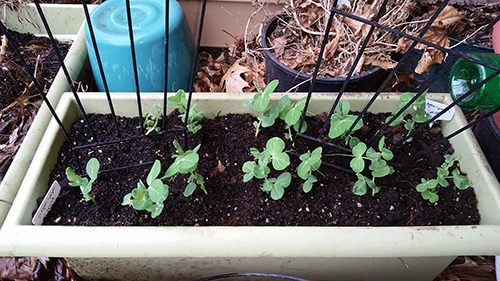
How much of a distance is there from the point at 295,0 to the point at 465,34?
0.67m

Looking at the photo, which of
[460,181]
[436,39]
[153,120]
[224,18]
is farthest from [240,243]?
[224,18]

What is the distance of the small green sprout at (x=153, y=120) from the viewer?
101 centimetres

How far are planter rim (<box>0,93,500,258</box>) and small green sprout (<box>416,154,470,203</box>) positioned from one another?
0.35 ft

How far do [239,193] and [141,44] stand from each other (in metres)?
0.62

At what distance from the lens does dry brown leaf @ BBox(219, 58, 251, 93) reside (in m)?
1.44

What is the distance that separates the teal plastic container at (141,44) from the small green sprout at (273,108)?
0.42 m

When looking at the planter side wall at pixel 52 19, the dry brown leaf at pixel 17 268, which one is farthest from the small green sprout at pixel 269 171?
the planter side wall at pixel 52 19

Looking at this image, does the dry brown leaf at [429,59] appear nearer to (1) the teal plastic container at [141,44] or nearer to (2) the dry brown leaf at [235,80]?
(2) the dry brown leaf at [235,80]

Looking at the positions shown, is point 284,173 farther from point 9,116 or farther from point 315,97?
point 9,116

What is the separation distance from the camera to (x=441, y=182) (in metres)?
0.93

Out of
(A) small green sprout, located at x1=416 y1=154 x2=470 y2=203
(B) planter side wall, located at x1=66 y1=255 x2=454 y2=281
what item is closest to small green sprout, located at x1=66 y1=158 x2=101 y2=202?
(B) planter side wall, located at x1=66 y1=255 x2=454 y2=281

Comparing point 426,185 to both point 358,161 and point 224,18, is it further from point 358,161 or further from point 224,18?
point 224,18

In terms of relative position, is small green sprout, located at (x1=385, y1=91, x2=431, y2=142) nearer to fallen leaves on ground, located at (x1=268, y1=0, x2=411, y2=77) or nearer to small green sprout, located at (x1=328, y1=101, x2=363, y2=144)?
small green sprout, located at (x1=328, y1=101, x2=363, y2=144)

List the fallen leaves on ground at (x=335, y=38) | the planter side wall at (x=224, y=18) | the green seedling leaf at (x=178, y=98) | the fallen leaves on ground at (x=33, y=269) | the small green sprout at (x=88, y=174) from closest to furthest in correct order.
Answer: the small green sprout at (x=88, y=174) → the green seedling leaf at (x=178, y=98) → the fallen leaves on ground at (x=33, y=269) → the fallen leaves on ground at (x=335, y=38) → the planter side wall at (x=224, y=18)
